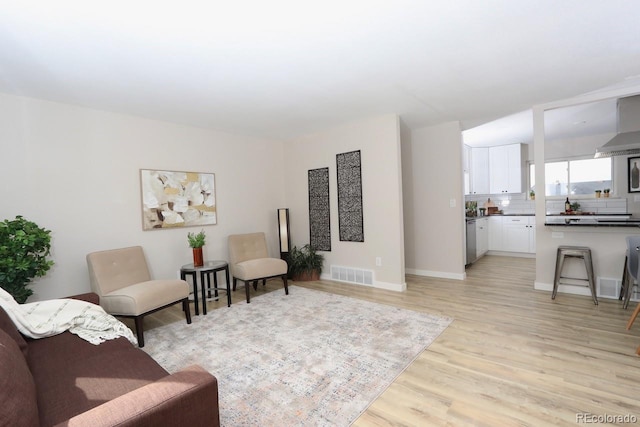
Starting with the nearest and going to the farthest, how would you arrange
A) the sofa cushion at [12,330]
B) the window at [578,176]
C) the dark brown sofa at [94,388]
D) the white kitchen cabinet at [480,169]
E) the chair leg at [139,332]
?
the dark brown sofa at [94,388] → the sofa cushion at [12,330] → the chair leg at [139,332] → the window at [578,176] → the white kitchen cabinet at [480,169]

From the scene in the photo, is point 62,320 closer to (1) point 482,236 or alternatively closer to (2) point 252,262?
(2) point 252,262

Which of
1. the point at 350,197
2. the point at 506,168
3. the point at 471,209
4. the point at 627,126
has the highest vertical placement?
the point at 627,126

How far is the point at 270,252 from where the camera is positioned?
5.22 metres

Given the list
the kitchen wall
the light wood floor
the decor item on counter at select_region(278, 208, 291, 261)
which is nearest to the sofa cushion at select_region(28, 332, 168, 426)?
the light wood floor

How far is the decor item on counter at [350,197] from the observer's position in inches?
173

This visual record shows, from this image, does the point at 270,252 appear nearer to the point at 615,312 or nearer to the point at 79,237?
the point at 79,237

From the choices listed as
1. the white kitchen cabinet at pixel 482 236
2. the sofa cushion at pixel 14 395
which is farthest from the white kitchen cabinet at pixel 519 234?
the sofa cushion at pixel 14 395

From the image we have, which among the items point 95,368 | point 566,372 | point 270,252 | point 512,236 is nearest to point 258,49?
point 95,368

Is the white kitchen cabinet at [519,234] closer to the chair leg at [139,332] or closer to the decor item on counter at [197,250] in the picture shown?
the decor item on counter at [197,250]

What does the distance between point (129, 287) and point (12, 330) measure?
1.30 meters

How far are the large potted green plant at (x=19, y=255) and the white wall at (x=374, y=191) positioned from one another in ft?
11.2

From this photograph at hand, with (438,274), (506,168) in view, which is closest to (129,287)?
(438,274)

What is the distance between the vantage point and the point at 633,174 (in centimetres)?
526

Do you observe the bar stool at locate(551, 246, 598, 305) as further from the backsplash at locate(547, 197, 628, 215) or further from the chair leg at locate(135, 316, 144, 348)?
the chair leg at locate(135, 316, 144, 348)
